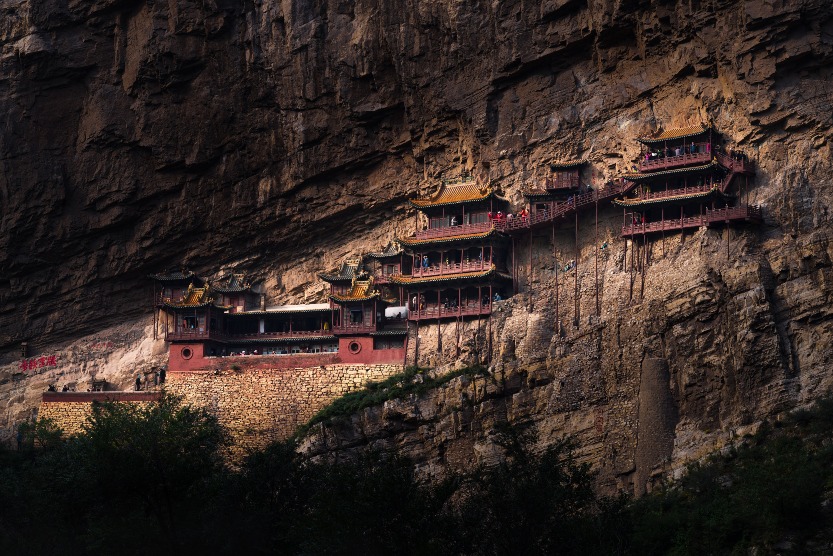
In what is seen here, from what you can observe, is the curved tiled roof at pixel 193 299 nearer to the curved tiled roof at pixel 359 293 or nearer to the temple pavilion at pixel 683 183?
the curved tiled roof at pixel 359 293

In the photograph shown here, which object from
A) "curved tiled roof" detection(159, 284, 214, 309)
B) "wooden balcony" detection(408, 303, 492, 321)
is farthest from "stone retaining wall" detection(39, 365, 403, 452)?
"curved tiled roof" detection(159, 284, 214, 309)

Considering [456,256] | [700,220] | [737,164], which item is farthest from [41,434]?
[737,164]

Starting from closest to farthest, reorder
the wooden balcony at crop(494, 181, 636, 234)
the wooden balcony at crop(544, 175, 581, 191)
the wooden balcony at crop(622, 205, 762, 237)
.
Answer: the wooden balcony at crop(622, 205, 762, 237)
the wooden balcony at crop(494, 181, 636, 234)
the wooden balcony at crop(544, 175, 581, 191)

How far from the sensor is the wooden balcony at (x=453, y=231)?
57.6m

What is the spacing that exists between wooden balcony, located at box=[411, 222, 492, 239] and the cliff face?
2001 millimetres

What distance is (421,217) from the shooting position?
6112 cm

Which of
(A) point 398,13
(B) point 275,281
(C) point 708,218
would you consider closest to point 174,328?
(B) point 275,281

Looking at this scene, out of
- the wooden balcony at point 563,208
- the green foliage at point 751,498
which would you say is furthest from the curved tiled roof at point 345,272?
the green foliage at point 751,498

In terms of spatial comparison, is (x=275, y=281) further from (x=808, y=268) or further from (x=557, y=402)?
(x=808, y=268)

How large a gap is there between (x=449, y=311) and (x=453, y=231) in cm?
370

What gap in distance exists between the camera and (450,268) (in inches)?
2270

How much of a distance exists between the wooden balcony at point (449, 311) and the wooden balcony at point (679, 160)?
7558 mm

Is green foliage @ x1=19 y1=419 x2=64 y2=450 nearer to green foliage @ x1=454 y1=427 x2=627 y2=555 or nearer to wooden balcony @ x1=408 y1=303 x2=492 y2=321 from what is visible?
wooden balcony @ x1=408 y1=303 x2=492 y2=321

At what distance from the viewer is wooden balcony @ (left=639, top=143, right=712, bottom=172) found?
53.2 meters
